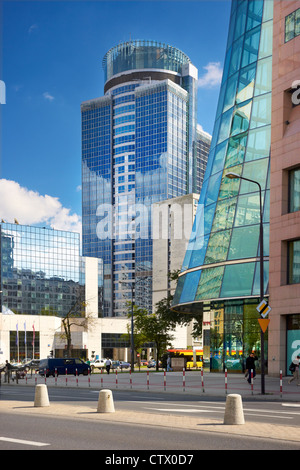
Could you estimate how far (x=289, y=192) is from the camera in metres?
39.8

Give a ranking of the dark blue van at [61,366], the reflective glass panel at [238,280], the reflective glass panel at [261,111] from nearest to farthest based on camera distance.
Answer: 1. the reflective glass panel at [238,280]
2. the reflective glass panel at [261,111]
3. the dark blue van at [61,366]

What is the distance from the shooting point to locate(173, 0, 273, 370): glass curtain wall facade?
44406mm

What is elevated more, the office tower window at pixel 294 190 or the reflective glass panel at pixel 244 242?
the office tower window at pixel 294 190

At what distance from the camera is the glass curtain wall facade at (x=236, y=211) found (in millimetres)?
44406

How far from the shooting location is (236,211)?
151ft

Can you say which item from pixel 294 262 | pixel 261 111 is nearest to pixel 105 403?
pixel 294 262

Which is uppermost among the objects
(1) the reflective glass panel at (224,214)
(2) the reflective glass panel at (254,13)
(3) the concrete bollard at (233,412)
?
(2) the reflective glass panel at (254,13)

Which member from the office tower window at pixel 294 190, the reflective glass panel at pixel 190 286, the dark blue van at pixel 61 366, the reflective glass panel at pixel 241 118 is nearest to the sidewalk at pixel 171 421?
the office tower window at pixel 294 190

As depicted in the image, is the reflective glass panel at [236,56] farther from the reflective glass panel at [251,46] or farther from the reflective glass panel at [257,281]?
the reflective glass panel at [257,281]

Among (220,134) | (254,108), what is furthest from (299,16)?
(220,134)

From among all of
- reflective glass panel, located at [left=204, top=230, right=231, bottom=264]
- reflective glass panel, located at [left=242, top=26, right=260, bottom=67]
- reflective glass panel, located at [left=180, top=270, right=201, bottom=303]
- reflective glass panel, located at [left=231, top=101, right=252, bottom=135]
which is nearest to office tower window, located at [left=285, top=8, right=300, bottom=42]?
reflective glass panel, located at [left=231, top=101, right=252, bottom=135]

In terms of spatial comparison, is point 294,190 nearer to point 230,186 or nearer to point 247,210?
point 247,210

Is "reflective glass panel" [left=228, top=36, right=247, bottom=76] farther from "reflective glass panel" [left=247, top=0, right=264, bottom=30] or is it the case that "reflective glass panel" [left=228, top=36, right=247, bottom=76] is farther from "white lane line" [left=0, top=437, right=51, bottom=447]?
"white lane line" [left=0, top=437, right=51, bottom=447]
